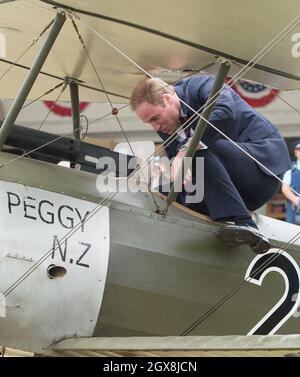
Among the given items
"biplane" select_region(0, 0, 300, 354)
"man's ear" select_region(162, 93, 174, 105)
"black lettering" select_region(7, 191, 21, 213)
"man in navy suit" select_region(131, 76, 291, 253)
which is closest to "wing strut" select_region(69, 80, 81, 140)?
"biplane" select_region(0, 0, 300, 354)

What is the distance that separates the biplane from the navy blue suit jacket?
0.17 meters

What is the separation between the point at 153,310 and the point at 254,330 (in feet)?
2.42

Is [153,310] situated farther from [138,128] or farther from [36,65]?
[138,128]

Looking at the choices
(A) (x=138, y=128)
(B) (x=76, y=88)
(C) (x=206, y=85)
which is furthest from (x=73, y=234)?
(A) (x=138, y=128)

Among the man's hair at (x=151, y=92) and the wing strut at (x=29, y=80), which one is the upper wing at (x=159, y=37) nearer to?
the wing strut at (x=29, y=80)

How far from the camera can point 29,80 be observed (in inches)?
174

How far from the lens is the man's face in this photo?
484 centimetres

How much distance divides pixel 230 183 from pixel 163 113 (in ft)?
1.80

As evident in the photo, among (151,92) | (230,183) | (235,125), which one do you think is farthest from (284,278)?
(151,92)

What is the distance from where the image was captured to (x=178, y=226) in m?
4.77

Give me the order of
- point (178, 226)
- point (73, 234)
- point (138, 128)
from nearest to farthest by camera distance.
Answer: point (73, 234) < point (178, 226) < point (138, 128)

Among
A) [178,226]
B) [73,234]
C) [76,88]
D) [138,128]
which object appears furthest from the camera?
[138,128]

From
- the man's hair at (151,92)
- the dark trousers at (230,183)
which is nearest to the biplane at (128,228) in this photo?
the dark trousers at (230,183)
